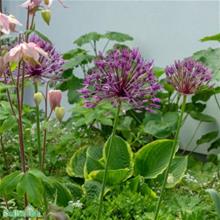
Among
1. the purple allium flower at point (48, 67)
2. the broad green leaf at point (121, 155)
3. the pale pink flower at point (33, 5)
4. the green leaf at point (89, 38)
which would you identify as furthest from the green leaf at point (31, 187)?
the green leaf at point (89, 38)

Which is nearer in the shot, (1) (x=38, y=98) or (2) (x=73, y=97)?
(1) (x=38, y=98)

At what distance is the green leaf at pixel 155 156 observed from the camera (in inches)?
98.6

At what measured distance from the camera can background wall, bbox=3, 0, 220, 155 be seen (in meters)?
3.47

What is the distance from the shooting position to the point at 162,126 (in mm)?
2969

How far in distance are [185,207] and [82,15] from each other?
2.77m

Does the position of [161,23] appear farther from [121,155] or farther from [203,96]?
[121,155]

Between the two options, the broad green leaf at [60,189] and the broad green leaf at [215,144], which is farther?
the broad green leaf at [215,144]

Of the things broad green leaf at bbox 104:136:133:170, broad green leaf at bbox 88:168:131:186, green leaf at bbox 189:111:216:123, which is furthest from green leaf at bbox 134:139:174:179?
green leaf at bbox 189:111:216:123

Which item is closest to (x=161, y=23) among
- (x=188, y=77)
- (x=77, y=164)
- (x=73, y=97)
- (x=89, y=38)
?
(x=89, y=38)

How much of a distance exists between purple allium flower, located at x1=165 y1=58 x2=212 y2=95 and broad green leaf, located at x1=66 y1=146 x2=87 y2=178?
1418 millimetres

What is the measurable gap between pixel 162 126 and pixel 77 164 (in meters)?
0.56

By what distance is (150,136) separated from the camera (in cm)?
313

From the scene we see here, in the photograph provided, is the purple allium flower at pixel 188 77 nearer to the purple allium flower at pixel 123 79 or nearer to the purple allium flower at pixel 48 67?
the purple allium flower at pixel 123 79

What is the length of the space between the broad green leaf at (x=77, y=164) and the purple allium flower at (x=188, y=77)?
1418mm
